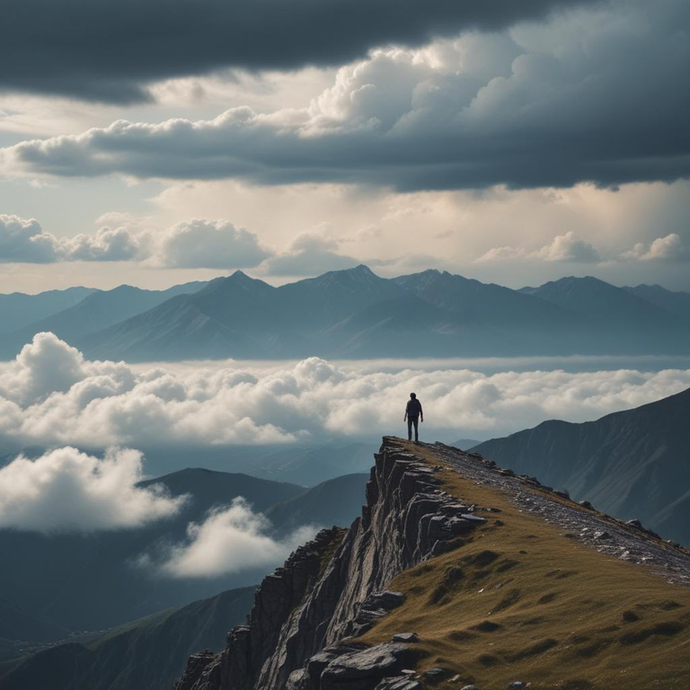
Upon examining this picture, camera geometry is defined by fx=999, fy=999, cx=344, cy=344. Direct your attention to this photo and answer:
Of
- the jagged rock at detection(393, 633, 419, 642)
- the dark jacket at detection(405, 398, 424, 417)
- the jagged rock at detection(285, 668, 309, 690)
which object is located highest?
the dark jacket at detection(405, 398, 424, 417)

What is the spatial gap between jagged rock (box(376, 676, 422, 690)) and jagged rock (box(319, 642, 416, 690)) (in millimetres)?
1264

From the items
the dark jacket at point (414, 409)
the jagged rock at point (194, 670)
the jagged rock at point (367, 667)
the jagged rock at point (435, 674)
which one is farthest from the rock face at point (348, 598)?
the dark jacket at point (414, 409)

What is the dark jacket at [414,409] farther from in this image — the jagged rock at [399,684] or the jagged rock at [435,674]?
the jagged rock at [435,674]

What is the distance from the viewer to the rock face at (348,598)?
5312 cm

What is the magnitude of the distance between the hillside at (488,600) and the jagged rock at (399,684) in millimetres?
97

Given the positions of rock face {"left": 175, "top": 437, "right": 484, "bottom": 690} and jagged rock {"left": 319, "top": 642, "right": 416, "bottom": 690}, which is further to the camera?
rock face {"left": 175, "top": 437, "right": 484, "bottom": 690}

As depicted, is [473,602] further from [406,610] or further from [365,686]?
[365,686]

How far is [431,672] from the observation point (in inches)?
1866

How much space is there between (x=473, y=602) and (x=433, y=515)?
75.7 feet

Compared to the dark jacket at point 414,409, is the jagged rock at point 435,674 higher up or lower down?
lower down

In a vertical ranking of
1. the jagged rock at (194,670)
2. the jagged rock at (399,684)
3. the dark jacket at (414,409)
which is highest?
the dark jacket at (414,409)

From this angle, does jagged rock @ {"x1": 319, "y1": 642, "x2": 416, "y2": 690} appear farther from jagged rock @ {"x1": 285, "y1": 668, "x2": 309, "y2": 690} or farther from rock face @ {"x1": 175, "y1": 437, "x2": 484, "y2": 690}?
jagged rock @ {"x1": 285, "y1": 668, "x2": 309, "y2": 690}

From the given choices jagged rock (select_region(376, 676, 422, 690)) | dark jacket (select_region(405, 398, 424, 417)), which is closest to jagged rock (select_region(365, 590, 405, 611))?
jagged rock (select_region(376, 676, 422, 690))

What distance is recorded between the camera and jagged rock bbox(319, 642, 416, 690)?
1970 inches
